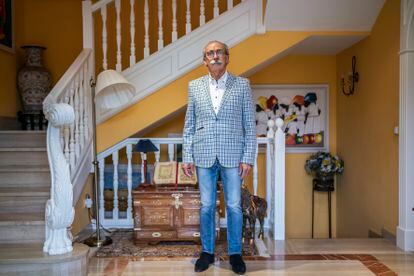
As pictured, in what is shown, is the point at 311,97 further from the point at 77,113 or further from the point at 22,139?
the point at 22,139

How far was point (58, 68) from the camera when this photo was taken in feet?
17.0

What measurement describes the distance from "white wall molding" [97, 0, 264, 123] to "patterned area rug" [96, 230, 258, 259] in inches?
49.3

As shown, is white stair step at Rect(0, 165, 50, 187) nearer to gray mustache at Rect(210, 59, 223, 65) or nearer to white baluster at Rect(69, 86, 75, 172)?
white baluster at Rect(69, 86, 75, 172)

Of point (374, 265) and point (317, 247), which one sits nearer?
point (374, 265)

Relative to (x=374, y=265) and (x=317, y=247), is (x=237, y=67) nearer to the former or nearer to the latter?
(x=317, y=247)

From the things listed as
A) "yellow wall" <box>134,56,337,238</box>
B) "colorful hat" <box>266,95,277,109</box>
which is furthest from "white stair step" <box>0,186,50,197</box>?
"colorful hat" <box>266,95,277,109</box>

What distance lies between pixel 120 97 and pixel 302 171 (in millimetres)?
2698

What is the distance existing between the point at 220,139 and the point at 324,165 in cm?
270

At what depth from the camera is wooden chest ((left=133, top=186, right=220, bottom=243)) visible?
11.5 ft

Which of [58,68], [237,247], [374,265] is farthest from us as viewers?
[58,68]

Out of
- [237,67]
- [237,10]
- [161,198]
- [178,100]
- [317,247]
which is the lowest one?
[317,247]

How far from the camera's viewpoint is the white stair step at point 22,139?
3.92 metres

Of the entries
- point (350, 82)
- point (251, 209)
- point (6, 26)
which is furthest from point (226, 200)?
point (6, 26)

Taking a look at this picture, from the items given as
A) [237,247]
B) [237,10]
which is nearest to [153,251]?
[237,247]
